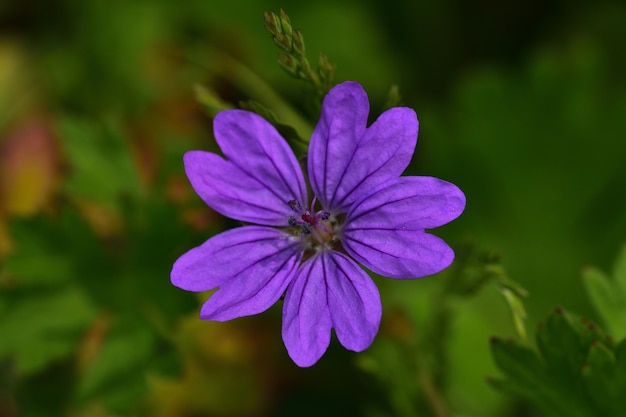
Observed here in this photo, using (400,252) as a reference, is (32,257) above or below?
below

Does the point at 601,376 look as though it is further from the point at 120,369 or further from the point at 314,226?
the point at 120,369

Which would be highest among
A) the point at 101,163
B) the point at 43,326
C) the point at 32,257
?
the point at 101,163

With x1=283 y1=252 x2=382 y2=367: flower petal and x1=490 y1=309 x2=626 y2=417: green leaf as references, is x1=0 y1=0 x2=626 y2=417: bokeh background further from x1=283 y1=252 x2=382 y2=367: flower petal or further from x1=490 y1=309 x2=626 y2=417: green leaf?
x1=283 y1=252 x2=382 y2=367: flower petal

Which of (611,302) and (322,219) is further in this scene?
(611,302)

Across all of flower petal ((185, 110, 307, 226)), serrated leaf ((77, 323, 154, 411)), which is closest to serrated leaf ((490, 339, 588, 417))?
flower petal ((185, 110, 307, 226))

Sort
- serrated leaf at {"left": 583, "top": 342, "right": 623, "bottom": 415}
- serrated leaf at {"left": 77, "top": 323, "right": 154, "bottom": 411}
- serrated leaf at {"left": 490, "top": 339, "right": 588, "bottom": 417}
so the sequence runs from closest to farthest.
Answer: serrated leaf at {"left": 583, "top": 342, "right": 623, "bottom": 415} < serrated leaf at {"left": 490, "top": 339, "right": 588, "bottom": 417} < serrated leaf at {"left": 77, "top": 323, "right": 154, "bottom": 411}

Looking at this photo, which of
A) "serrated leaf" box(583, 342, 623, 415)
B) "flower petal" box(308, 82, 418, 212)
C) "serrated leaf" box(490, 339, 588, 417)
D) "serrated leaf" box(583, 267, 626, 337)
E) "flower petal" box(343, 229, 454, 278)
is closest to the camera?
"flower petal" box(343, 229, 454, 278)

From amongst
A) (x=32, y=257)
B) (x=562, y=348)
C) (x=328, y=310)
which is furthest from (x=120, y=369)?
(x=562, y=348)

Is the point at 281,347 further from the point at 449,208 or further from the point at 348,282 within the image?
the point at 449,208
